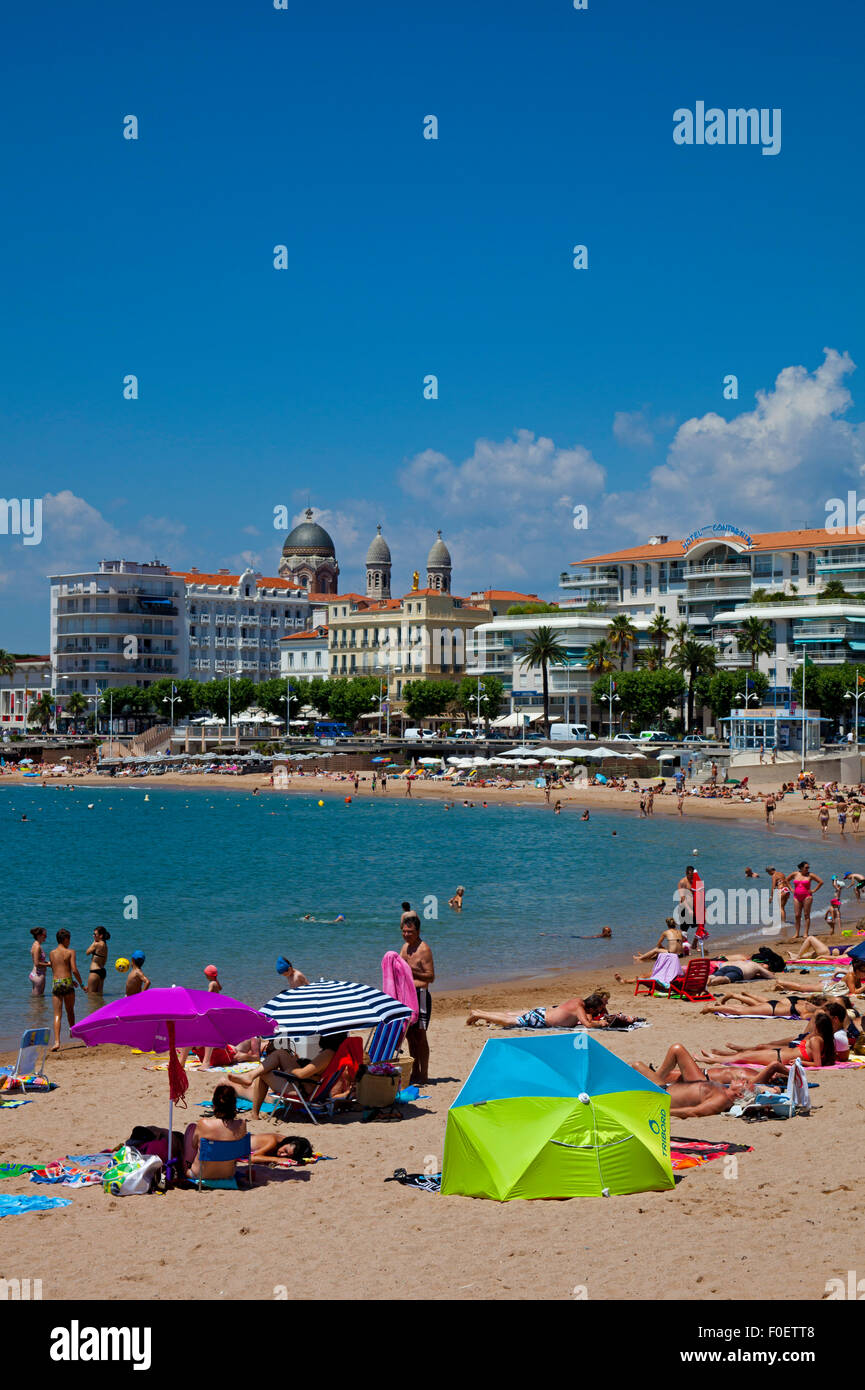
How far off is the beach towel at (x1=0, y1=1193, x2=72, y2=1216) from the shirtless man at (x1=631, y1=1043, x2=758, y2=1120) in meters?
4.80

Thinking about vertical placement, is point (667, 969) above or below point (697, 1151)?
below

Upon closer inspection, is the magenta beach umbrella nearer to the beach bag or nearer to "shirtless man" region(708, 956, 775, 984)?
the beach bag

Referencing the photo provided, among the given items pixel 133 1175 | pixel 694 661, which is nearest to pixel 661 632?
pixel 694 661

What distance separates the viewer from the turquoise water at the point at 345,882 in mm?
23062

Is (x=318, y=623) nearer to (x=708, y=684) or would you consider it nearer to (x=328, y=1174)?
(x=708, y=684)

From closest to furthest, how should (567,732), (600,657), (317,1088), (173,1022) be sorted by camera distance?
(173,1022)
(317,1088)
(567,732)
(600,657)

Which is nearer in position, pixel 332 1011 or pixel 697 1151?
pixel 697 1151

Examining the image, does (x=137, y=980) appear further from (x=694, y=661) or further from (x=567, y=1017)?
(x=694, y=661)

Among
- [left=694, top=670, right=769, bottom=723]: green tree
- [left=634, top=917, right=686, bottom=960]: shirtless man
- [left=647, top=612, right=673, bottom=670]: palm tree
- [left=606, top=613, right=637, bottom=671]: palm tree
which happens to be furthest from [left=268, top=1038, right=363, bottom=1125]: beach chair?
[left=606, top=613, right=637, bottom=671]: palm tree

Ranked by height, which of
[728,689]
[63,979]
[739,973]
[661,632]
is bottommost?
[739,973]

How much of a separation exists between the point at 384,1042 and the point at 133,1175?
Result: 282 centimetres

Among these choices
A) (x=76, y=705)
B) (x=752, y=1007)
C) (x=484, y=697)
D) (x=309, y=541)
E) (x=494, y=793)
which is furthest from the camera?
(x=309, y=541)

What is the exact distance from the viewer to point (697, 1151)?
9.88 m
